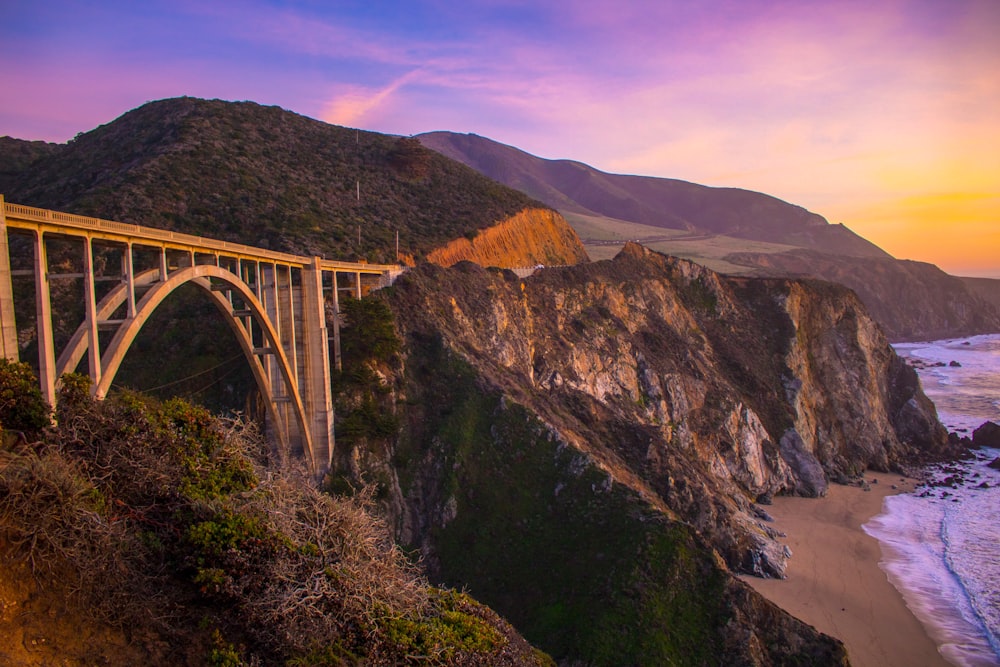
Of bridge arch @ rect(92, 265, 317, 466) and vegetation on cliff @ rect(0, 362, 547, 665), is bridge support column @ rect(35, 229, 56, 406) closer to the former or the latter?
vegetation on cliff @ rect(0, 362, 547, 665)

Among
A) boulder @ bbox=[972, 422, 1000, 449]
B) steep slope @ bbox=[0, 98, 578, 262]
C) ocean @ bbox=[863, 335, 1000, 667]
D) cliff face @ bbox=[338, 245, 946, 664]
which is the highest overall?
steep slope @ bbox=[0, 98, 578, 262]

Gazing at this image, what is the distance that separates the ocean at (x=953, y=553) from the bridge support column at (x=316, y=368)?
2566cm

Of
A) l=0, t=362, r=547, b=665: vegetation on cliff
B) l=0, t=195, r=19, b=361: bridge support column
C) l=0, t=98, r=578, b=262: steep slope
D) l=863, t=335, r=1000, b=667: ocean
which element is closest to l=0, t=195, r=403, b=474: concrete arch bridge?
l=0, t=195, r=19, b=361: bridge support column

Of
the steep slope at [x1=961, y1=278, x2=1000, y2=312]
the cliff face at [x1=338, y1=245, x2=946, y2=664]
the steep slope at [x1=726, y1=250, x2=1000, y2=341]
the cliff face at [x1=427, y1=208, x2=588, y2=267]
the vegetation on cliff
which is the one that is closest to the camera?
the vegetation on cliff

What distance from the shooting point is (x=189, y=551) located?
9.70 m

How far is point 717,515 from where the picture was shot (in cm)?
3055

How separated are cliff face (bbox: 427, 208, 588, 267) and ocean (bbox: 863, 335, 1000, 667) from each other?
31.9 m

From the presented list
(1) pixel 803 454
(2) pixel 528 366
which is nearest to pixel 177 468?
(2) pixel 528 366

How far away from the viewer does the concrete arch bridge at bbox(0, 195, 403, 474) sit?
12.3 meters

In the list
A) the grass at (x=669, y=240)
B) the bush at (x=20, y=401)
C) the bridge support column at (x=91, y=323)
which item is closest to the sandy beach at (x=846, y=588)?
the bridge support column at (x=91, y=323)

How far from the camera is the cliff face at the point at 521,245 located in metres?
50.8

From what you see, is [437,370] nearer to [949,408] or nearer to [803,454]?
[803,454]

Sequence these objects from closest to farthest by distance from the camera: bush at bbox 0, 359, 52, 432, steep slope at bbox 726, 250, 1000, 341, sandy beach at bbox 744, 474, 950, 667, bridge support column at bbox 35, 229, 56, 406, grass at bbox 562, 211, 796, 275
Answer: bush at bbox 0, 359, 52, 432
bridge support column at bbox 35, 229, 56, 406
sandy beach at bbox 744, 474, 950, 667
grass at bbox 562, 211, 796, 275
steep slope at bbox 726, 250, 1000, 341

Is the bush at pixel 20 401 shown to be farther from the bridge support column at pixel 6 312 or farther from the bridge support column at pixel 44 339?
the bridge support column at pixel 44 339
